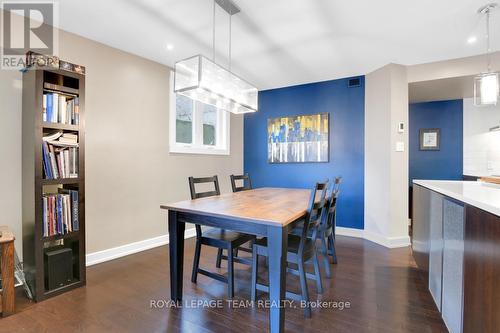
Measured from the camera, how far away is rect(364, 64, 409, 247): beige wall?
3.42 meters

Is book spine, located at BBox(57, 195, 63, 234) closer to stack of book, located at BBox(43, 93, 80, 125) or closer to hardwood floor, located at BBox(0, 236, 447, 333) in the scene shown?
hardwood floor, located at BBox(0, 236, 447, 333)

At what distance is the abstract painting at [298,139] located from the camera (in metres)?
4.21

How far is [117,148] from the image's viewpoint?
3000mm

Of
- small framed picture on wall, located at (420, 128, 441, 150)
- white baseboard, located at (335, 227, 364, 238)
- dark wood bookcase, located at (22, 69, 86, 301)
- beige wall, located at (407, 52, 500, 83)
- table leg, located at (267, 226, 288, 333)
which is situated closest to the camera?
table leg, located at (267, 226, 288, 333)

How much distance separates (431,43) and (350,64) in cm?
91

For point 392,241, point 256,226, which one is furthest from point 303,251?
point 392,241

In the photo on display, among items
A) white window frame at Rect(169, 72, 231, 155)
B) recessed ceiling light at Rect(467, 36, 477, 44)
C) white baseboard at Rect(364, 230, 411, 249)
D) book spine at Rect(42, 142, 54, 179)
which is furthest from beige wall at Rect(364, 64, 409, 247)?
book spine at Rect(42, 142, 54, 179)

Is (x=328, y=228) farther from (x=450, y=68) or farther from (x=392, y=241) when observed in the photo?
(x=450, y=68)

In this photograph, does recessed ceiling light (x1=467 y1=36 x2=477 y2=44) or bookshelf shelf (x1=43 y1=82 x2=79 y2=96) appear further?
recessed ceiling light (x1=467 y1=36 x2=477 y2=44)

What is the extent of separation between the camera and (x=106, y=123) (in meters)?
2.89

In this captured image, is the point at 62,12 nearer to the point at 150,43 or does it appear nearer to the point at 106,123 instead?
the point at 150,43

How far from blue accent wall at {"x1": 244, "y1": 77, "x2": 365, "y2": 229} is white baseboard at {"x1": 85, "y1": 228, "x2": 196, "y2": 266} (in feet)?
7.11

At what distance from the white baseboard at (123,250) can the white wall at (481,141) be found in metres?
5.13

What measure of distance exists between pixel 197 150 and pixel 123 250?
68.9 inches
